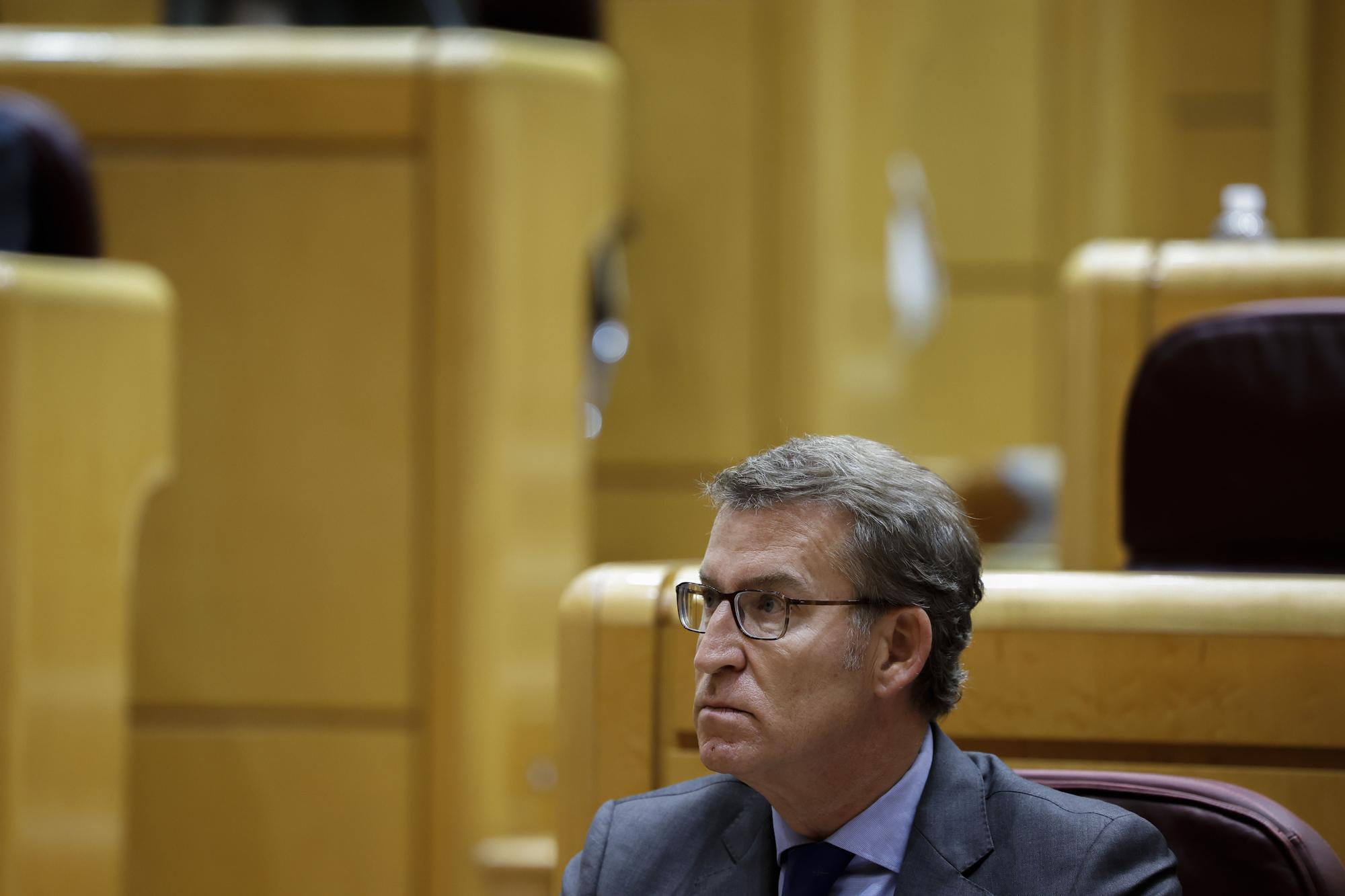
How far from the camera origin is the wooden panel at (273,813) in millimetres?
1201

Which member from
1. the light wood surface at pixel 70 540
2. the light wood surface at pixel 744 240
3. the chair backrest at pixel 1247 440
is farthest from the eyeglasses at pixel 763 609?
the light wood surface at pixel 744 240

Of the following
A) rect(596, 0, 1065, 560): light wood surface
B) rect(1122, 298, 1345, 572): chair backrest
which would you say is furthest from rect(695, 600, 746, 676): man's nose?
rect(596, 0, 1065, 560): light wood surface

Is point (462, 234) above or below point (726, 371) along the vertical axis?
above

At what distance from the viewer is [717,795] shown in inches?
26.4

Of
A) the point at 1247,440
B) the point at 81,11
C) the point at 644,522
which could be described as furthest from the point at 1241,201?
the point at 81,11

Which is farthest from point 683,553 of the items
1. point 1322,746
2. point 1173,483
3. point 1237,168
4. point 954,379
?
point 1322,746

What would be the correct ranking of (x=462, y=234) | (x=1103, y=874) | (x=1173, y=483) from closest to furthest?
1. (x=1103, y=874)
2. (x=1173, y=483)
3. (x=462, y=234)

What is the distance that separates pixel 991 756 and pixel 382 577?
64cm

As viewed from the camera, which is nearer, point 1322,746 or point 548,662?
point 1322,746

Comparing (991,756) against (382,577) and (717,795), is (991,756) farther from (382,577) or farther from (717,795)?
(382,577)

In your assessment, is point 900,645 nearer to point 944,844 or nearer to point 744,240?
point 944,844

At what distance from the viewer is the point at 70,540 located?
39.6 inches

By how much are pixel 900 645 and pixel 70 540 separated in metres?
0.59

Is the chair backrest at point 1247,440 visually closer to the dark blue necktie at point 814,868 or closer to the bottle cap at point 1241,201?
the bottle cap at point 1241,201
